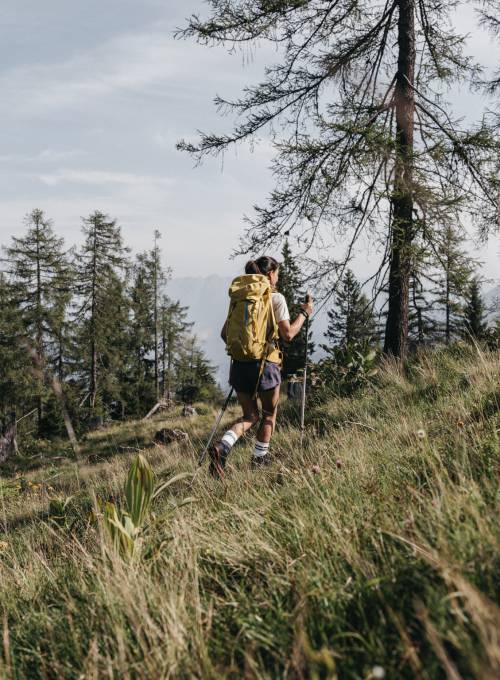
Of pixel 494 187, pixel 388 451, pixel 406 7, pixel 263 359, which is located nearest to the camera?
pixel 388 451

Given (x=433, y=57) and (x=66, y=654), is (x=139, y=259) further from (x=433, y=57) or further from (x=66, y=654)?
(x=66, y=654)

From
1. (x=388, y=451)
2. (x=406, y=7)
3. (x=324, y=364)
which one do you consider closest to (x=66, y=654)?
(x=388, y=451)

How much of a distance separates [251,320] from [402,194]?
3.61 metres

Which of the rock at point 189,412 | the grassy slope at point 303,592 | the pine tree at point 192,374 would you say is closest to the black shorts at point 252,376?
the grassy slope at point 303,592

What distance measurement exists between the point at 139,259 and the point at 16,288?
11.8 metres

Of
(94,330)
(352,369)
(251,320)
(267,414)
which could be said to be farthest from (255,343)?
(94,330)

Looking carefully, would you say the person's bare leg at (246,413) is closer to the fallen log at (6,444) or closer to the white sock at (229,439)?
the white sock at (229,439)

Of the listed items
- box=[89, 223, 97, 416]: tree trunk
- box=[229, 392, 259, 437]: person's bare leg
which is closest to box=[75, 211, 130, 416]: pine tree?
box=[89, 223, 97, 416]: tree trunk

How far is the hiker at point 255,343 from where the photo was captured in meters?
4.79

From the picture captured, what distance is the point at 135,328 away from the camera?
4031 centimetres

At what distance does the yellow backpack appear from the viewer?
15.6 ft

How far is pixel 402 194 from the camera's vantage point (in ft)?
22.7

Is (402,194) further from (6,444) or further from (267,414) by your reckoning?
(6,444)

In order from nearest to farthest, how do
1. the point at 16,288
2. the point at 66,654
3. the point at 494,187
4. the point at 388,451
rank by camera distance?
the point at 66,654
the point at 388,451
the point at 494,187
the point at 16,288
